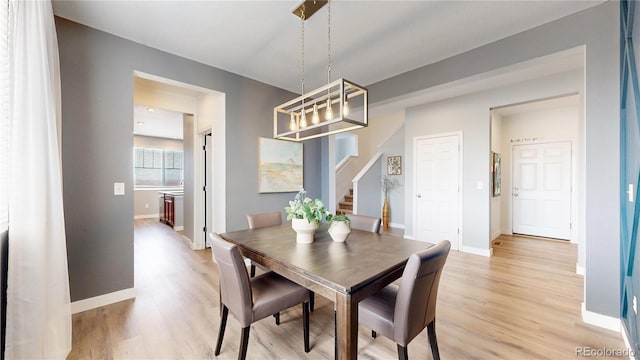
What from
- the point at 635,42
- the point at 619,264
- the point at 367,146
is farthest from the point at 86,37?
the point at 367,146

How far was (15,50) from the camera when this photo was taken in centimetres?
139

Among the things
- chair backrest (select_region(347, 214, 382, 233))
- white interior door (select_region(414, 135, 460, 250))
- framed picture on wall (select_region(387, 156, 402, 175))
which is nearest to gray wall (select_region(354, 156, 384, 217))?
framed picture on wall (select_region(387, 156, 402, 175))

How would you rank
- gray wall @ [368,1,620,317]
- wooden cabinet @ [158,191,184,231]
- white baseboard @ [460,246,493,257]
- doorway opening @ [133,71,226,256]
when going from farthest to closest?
wooden cabinet @ [158,191,184,231], white baseboard @ [460,246,493,257], doorway opening @ [133,71,226,256], gray wall @ [368,1,620,317]

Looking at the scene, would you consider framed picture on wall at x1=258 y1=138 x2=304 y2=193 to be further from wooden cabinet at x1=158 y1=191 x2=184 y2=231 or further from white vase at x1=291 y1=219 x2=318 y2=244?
wooden cabinet at x1=158 y1=191 x2=184 y2=231

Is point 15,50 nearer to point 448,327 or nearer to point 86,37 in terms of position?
point 86,37

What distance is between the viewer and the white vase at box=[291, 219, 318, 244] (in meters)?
1.81

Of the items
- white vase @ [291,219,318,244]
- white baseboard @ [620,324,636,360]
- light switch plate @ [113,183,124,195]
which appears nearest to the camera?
white baseboard @ [620,324,636,360]

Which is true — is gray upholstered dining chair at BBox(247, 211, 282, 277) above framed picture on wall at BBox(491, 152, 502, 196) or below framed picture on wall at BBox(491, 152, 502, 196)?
below

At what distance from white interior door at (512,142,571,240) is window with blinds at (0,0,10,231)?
6899 mm

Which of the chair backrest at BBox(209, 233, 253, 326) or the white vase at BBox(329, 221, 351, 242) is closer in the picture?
the chair backrest at BBox(209, 233, 253, 326)

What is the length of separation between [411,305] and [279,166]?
2836 mm

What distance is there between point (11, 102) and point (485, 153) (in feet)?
16.1

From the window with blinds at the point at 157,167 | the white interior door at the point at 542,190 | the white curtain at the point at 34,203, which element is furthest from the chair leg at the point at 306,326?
the window with blinds at the point at 157,167

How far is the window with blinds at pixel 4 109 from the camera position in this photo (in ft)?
4.30
